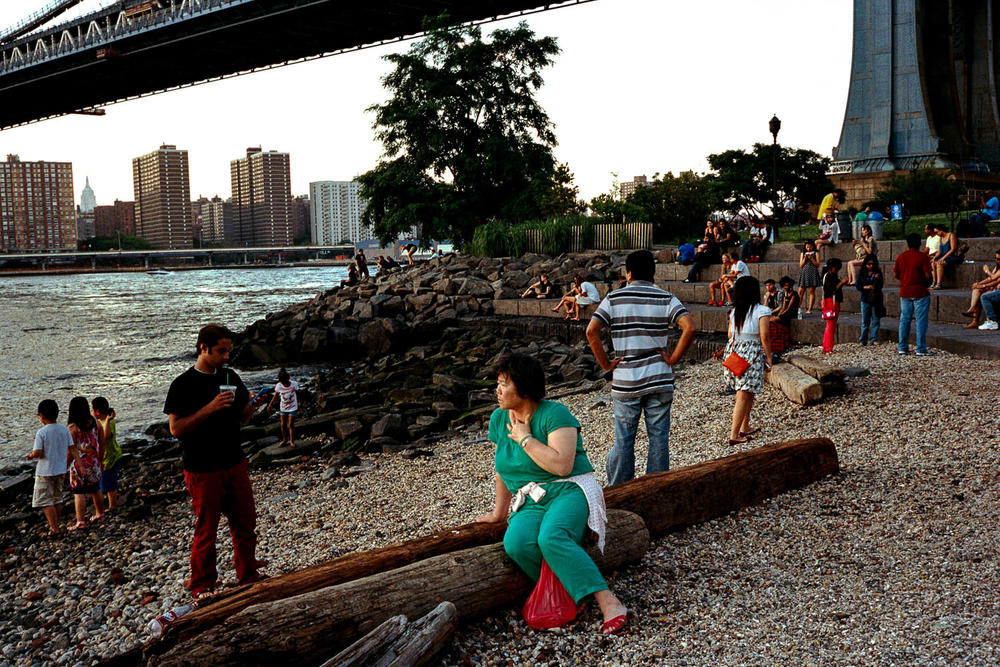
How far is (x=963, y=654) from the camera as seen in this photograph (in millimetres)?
3117

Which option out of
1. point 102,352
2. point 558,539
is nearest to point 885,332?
point 558,539

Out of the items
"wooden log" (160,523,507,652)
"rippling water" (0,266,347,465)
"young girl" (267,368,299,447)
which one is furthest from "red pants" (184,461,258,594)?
"rippling water" (0,266,347,465)

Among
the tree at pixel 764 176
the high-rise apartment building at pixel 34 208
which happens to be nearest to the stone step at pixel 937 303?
the tree at pixel 764 176

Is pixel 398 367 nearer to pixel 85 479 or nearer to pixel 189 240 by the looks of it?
pixel 85 479

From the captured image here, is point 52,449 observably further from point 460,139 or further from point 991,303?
point 460,139

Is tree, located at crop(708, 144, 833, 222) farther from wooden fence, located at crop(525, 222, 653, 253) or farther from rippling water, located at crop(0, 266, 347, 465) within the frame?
rippling water, located at crop(0, 266, 347, 465)

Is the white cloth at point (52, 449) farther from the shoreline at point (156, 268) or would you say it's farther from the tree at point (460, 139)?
the shoreline at point (156, 268)

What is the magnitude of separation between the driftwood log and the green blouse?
704mm

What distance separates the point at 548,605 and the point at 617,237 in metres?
20.6

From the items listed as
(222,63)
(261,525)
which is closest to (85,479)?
(261,525)

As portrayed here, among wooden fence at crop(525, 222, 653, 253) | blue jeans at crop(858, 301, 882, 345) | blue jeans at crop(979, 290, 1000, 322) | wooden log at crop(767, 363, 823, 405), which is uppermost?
wooden fence at crop(525, 222, 653, 253)

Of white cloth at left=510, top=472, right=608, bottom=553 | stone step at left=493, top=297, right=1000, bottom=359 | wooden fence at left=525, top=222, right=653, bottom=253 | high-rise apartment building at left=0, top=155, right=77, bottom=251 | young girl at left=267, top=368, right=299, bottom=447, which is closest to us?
white cloth at left=510, top=472, right=608, bottom=553

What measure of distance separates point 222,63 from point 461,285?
33.3 metres

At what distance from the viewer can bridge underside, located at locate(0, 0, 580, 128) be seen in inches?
1539
